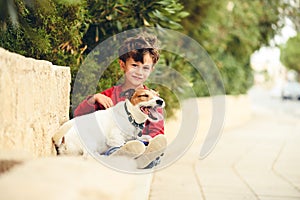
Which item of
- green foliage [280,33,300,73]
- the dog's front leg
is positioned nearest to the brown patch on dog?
the dog's front leg

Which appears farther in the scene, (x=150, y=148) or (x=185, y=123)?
(x=185, y=123)

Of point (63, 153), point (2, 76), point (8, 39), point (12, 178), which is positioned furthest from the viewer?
point (8, 39)

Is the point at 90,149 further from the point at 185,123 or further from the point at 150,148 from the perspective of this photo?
the point at 185,123

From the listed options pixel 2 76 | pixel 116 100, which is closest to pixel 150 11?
pixel 116 100

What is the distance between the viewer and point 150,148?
311 cm

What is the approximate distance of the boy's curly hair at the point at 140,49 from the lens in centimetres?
309

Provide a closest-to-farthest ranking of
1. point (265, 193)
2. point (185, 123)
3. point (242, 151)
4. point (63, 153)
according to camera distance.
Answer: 1. point (63, 153)
2. point (265, 193)
3. point (185, 123)
4. point (242, 151)

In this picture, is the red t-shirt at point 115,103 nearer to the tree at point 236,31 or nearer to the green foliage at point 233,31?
the green foliage at point 233,31

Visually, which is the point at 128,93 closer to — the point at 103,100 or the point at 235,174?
the point at 103,100

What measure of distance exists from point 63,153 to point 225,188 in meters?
2.55

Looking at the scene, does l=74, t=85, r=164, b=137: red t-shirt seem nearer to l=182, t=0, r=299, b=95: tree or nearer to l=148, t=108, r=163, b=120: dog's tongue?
l=148, t=108, r=163, b=120: dog's tongue

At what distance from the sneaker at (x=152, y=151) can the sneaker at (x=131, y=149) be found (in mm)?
48

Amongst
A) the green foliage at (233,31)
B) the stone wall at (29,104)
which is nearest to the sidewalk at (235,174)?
the stone wall at (29,104)

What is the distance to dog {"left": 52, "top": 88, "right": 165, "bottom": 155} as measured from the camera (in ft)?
9.68
